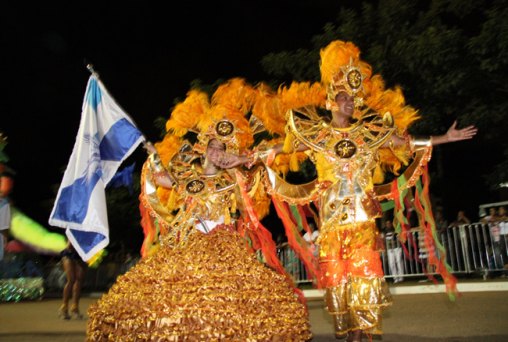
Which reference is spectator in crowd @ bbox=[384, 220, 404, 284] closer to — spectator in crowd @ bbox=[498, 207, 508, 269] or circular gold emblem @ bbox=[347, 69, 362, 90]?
spectator in crowd @ bbox=[498, 207, 508, 269]

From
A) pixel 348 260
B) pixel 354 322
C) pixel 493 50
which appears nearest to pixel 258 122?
pixel 348 260

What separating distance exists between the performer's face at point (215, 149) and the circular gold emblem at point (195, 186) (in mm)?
227

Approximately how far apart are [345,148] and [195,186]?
1.39m

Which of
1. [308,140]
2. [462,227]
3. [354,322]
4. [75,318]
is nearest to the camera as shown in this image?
[354,322]

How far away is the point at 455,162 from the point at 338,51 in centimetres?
1772

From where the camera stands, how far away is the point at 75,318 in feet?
27.8

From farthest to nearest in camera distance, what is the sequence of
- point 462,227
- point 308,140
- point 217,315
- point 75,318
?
1. point 462,227
2. point 75,318
3. point 308,140
4. point 217,315

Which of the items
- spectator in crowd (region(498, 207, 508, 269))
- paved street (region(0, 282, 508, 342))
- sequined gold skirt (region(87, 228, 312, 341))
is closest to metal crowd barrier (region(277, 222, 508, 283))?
spectator in crowd (region(498, 207, 508, 269))

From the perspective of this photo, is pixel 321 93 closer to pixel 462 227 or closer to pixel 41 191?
pixel 462 227

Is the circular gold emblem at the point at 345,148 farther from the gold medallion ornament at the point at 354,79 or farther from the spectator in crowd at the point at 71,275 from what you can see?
the spectator in crowd at the point at 71,275

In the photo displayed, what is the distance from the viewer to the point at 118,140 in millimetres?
4699

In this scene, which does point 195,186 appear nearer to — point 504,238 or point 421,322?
point 421,322

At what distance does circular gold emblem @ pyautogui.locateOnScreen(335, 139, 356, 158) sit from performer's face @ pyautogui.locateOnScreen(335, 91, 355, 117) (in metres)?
0.28

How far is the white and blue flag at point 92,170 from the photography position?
4.20 m
